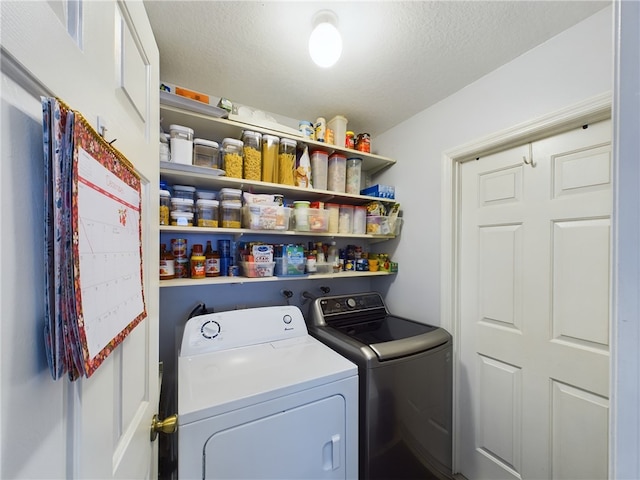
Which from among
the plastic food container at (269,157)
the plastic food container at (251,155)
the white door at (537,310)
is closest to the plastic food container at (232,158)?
the plastic food container at (251,155)

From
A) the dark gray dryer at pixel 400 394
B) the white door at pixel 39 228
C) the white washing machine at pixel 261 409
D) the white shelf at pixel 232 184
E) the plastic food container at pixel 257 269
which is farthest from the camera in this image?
the plastic food container at pixel 257 269

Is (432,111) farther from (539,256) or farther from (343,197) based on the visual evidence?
(539,256)

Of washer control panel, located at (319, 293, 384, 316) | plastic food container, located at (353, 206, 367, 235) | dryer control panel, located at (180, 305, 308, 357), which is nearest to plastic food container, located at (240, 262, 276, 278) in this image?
dryer control panel, located at (180, 305, 308, 357)

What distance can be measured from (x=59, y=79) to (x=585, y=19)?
184 centimetres

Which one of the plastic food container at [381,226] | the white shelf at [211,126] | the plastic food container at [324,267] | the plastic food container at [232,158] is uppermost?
the white shelf at [211,126]

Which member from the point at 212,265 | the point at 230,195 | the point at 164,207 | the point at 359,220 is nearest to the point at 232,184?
the point at 230,195

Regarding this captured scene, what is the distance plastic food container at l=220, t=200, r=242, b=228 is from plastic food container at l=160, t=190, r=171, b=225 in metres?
0.28

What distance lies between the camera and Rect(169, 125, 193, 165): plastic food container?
51.5 inches

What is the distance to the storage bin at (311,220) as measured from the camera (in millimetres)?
1640

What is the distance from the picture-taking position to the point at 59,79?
324 millimetres

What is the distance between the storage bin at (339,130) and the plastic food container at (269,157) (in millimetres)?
467

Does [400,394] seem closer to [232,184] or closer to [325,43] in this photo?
[232,184]

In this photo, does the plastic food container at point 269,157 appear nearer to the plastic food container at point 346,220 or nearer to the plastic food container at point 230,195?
the plastic food container at point 230,195

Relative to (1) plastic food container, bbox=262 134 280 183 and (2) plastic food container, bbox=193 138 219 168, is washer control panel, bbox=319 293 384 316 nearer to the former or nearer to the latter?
(1) plastic food container, bbox=262 134 280 183
